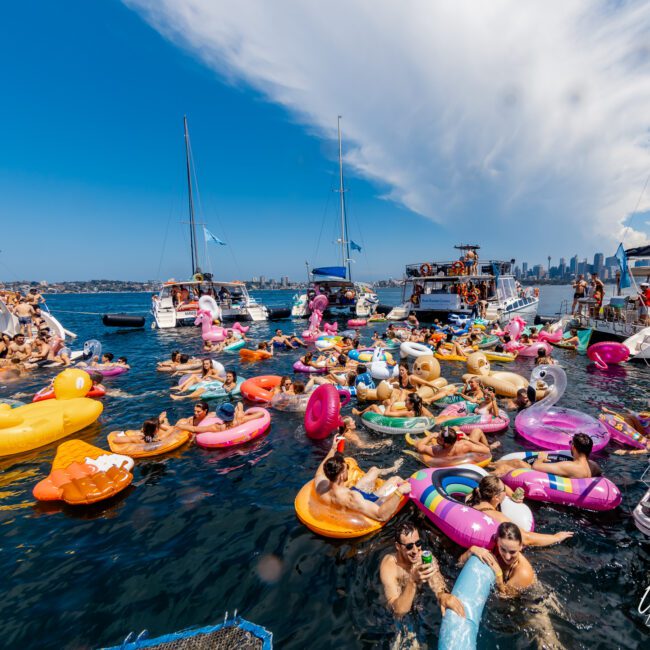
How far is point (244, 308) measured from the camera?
32000mm

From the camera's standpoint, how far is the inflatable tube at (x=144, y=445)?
25.3 feet

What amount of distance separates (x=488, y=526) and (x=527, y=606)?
83 centimetres

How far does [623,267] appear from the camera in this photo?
47.2ft

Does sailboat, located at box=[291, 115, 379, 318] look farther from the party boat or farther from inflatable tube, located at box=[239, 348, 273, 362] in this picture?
inflatable tube, located at box=[239, 348, 273, 362]

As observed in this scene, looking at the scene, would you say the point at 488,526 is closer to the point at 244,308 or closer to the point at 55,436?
the point at 55,436

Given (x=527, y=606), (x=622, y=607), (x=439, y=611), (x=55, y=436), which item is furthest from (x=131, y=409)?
(x=622, y=607)

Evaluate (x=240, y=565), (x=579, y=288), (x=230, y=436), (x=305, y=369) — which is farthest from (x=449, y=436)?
(x=579, y=288)

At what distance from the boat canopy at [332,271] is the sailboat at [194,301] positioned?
21.4ft

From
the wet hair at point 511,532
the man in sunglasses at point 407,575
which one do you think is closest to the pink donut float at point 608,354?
the wet hair at point 511,532

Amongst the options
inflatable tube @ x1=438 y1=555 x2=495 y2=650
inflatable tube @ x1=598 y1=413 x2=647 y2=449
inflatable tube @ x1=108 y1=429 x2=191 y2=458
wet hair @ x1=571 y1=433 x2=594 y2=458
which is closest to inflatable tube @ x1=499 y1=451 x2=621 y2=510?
wet hair @ x1=571 y1=433 x2=594 y2=458

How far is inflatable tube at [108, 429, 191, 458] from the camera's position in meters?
7.70

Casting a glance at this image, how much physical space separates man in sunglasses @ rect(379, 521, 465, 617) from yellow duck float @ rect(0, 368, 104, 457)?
27.1 feet

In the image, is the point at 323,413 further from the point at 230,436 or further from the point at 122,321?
the point at 122,321

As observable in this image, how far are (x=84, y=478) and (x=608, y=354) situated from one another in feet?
60.1
